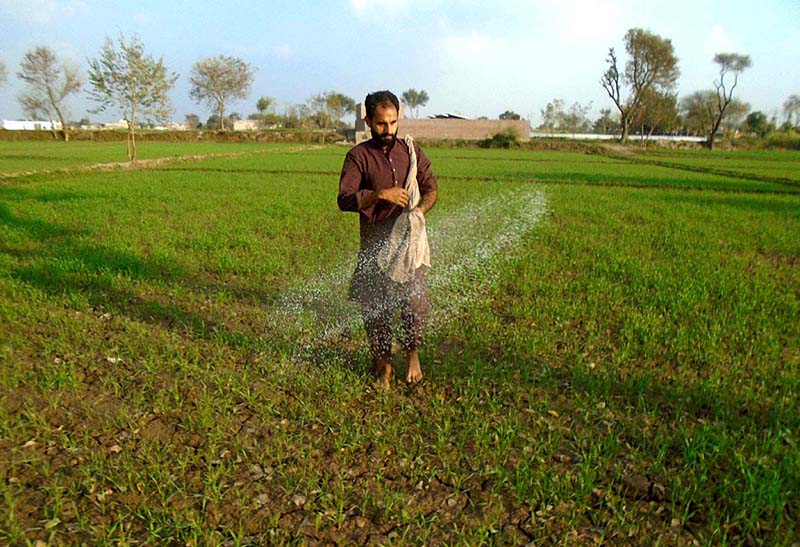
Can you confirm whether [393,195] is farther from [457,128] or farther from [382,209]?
[457,128]

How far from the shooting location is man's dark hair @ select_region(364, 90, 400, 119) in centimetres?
262

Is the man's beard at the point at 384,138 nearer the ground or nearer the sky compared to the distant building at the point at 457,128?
nearer the ground

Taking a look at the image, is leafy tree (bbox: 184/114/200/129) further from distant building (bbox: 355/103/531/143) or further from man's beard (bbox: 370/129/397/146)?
man's beard (bbox: 370/129/397/146)

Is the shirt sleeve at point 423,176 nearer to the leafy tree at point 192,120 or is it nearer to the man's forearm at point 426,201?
the man's forearm at point 426,201

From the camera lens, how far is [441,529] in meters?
2.02

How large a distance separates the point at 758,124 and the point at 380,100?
244ft

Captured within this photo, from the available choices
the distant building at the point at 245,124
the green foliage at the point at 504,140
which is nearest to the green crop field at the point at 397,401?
the green foliage at the point at 504,140

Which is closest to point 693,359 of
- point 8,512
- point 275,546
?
point 275,546

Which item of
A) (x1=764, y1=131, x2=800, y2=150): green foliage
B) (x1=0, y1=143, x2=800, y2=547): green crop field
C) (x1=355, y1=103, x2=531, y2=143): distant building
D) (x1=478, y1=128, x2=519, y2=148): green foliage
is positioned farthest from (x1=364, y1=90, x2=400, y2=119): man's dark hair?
(x1=764, y1=131, x2=800, y2=150): green foliage

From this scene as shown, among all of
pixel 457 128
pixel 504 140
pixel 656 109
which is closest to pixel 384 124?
pixel 504 140

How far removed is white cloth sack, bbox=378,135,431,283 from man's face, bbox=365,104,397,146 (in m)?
0.15

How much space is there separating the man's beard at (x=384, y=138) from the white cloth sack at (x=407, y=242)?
131 millimetres

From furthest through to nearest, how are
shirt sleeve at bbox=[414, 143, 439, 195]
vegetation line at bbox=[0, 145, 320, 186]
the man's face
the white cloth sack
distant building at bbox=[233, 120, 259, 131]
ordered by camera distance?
1. distant building at bbox=[233, 120, 259, 131]
2. vegetation line at bbox=[0, 145, 320, 186]
3. shirt sleeve at bbox=[414, 143, 439, 195]
4. the white cloth sack
5. the man's face

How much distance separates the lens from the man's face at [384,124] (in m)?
2.62
